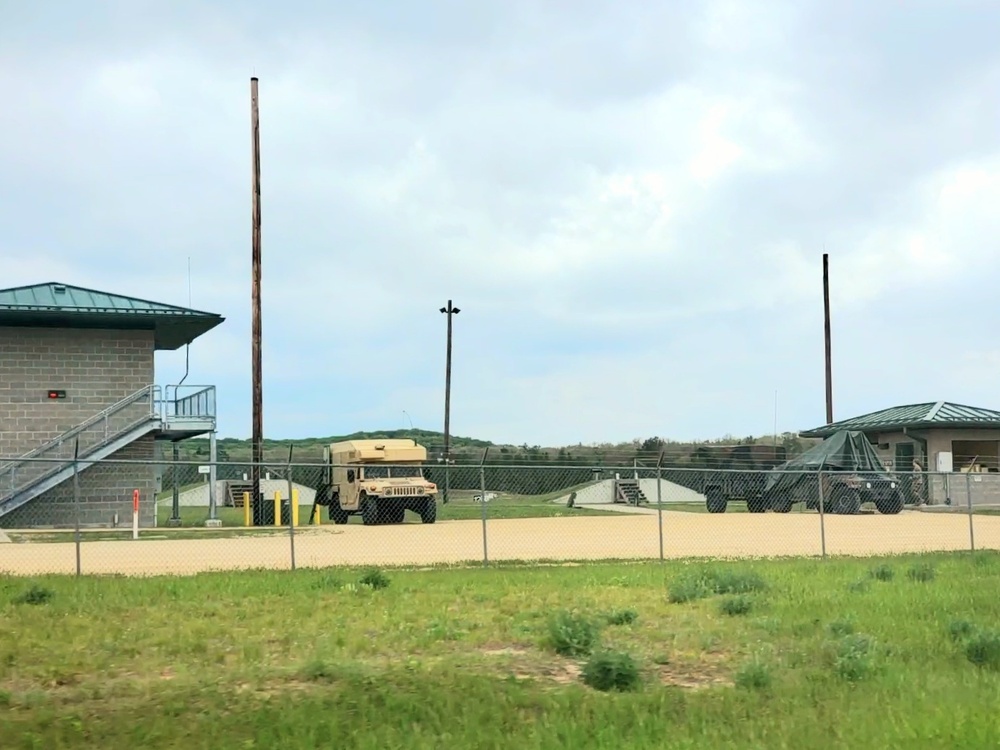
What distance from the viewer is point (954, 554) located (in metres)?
20.9

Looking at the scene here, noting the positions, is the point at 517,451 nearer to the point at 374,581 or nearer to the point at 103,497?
the point at 103,497

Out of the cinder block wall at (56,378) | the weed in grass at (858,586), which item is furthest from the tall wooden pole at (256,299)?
the weed in grass at (858,586)

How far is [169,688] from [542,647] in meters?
3.28

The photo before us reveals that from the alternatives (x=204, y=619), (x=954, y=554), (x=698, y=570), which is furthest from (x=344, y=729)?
(x=954, y=554)

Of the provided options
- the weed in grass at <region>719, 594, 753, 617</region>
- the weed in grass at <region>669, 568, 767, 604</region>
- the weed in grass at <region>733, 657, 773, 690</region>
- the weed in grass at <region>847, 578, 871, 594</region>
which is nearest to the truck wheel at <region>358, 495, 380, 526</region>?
the weed in grass at <region>669, 568, 767, 604</region>

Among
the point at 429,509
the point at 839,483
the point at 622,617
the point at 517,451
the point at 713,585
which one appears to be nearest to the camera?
the point at 622,617

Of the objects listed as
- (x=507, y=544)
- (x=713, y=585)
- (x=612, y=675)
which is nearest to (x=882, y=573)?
(x=713, y=585)

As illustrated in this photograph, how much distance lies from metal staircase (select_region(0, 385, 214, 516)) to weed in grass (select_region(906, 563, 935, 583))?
2409 centimetres

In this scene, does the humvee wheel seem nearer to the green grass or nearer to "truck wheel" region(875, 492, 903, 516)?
"truck wheel" region(875, 492, 903, 516)

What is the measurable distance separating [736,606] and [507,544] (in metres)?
13.8

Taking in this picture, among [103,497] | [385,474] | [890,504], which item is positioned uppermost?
[385,474]

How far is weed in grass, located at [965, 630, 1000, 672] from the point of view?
9406mm

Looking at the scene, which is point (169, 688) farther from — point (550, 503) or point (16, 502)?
point (550, 503)

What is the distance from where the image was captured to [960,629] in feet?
35.2
